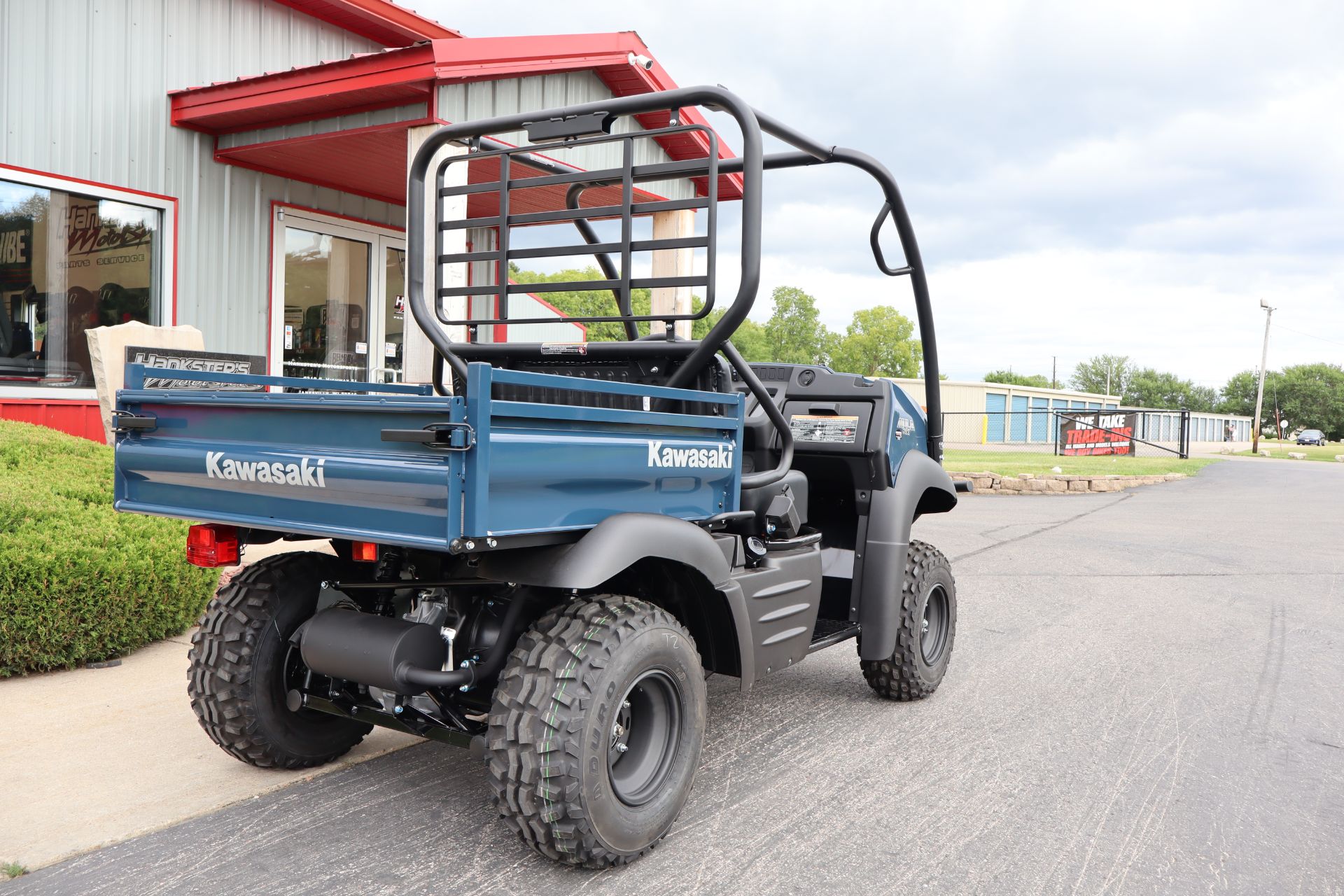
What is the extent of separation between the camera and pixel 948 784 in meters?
3.63

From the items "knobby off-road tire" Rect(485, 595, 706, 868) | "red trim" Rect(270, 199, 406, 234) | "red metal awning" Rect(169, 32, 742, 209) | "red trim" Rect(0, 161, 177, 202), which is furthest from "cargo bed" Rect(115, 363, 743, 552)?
"red trim" Rect(270, 199, 406, 234)

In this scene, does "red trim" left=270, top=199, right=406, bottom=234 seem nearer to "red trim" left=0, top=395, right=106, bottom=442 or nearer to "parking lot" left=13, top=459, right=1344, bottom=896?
"red trim" left=0, top=395, right=106, bottom=442

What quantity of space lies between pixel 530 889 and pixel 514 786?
12.4 inches

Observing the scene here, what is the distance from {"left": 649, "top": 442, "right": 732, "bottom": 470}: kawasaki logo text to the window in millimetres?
7184

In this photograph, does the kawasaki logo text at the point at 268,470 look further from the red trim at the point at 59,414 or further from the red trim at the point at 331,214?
the red trim at the point at 331,214

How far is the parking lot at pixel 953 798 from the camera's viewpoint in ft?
9.42

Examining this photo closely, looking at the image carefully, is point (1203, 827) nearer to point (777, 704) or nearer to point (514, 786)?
point (777, 704)

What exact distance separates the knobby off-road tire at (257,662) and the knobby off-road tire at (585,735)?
3.46ft

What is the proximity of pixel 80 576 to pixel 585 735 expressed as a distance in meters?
3.08

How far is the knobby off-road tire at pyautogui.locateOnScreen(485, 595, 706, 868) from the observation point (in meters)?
2.70

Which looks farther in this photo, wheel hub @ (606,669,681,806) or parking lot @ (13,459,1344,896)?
wheel hub @ (606,669,681,806)

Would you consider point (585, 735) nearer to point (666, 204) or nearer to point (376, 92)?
point (666, 204)

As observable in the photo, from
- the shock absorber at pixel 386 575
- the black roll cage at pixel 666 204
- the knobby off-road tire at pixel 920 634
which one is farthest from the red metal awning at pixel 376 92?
the shock absorber at pixel 386 575

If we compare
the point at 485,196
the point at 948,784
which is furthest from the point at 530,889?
the point at 485,196
